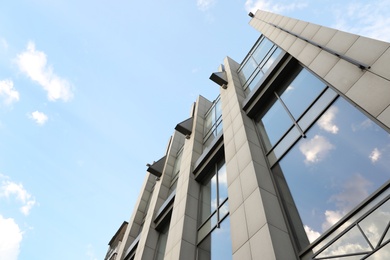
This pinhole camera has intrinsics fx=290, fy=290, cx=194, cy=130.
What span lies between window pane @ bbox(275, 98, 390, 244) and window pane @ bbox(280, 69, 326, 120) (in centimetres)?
130

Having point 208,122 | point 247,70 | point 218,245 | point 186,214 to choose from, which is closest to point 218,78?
point 247,70

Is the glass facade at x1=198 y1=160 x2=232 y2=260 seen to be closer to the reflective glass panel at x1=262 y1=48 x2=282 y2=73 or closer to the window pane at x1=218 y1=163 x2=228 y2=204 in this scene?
the window pane at x1=218 y1=163 x2=228 y2=204

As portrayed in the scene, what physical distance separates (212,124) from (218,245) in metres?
10.5

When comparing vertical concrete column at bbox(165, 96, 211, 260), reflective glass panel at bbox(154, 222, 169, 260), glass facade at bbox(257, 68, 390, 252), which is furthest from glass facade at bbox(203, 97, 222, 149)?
glass facade at bbox(257, 68, 390, 252)

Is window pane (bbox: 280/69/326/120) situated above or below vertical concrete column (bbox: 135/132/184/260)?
above

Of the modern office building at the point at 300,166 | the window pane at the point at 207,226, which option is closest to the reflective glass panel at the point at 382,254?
the modern office building at the point at 300,166

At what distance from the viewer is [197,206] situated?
1400 cm

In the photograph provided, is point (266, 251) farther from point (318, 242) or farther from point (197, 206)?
point (197, 206)

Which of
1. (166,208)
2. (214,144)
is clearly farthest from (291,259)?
(166,208)

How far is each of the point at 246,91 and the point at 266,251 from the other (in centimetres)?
1124

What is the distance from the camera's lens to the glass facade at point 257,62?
16.0m

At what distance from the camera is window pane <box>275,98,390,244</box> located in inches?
265

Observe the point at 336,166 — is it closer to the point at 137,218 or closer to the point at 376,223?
the point at 376,223

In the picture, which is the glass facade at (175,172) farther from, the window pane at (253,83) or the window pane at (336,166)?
the window pane at (336,166)
